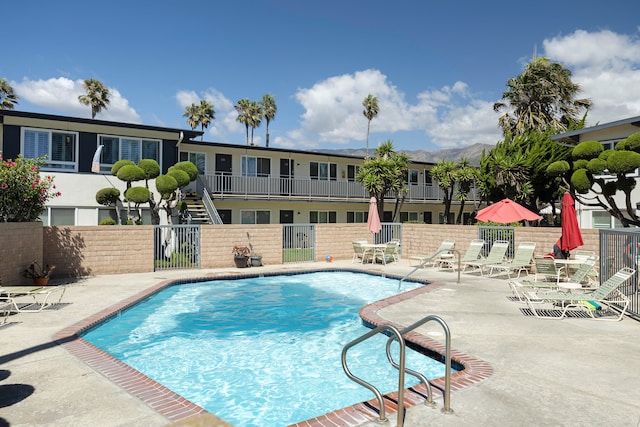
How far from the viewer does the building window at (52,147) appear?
1827cm

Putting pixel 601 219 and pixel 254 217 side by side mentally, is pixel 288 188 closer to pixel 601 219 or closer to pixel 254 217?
pixel 254 217

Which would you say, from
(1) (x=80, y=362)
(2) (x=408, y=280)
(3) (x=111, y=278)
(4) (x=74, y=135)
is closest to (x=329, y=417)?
(1) (x=80, y=362)

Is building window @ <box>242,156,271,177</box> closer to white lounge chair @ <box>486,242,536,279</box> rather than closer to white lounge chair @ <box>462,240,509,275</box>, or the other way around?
white lounge chair @ <box>462,240,509,275</box>

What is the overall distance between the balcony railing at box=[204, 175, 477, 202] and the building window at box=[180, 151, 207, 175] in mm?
2272

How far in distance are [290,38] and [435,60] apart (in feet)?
32.8

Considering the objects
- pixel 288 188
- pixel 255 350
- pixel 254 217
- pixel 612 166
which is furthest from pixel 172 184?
pixel 612 166

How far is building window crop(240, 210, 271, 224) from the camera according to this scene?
26234mm

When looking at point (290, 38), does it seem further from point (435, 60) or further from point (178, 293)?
point (178, 293)

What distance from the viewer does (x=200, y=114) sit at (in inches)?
2109

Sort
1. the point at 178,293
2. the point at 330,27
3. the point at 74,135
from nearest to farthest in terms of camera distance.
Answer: the point at 178,293, the point at 74,135, the point at 330,27

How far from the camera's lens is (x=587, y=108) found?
3312cm

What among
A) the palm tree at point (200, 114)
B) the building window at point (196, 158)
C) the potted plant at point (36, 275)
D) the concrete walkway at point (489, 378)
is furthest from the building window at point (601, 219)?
the palm tree at point (200, 114)

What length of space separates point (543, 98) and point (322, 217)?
65.5 feet

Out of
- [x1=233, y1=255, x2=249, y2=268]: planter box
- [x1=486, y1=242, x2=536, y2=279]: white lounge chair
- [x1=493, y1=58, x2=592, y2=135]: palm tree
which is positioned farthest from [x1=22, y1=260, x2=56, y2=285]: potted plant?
[x1=493, y1=58, x2=592, y2=135]: palm tree
